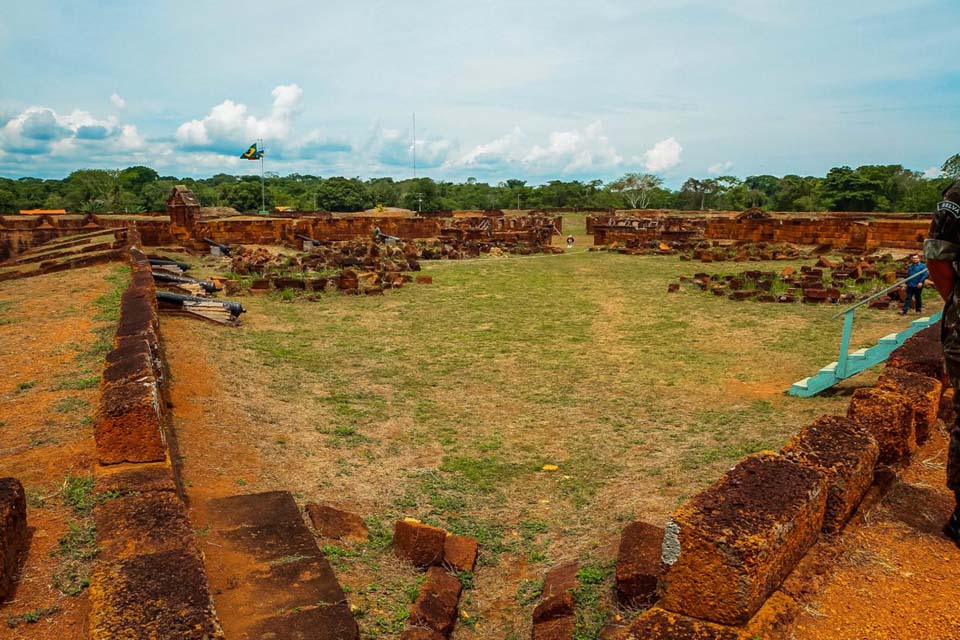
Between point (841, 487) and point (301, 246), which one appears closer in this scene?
point (841, 487)

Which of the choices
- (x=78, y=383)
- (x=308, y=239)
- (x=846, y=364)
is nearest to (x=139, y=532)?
(x=78, y=383)

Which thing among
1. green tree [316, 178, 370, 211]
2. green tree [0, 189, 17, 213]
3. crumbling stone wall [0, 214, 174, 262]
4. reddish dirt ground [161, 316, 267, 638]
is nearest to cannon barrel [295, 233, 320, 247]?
crumbling stone wall [0, 214, 174, 262]

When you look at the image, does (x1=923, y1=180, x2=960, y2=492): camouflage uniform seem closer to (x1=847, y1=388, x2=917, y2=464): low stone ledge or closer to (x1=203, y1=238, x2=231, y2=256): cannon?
(x1=847, y1=388, x2=917, y2=464): low stone ledge

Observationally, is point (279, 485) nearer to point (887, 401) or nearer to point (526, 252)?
point (887, 401)

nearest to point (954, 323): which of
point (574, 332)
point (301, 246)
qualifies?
point (574, 332)

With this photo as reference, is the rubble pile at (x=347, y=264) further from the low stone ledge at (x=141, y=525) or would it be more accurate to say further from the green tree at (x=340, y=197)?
the green tree at (x=340, y=197)

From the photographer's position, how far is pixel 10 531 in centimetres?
316

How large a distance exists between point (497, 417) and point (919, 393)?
13.8ft

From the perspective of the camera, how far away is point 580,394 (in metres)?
8.06

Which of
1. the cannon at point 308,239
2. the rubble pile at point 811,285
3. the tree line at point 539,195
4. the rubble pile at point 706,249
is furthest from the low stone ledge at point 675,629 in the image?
the tree line at point 539,195

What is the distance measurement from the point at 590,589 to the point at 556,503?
1446mm

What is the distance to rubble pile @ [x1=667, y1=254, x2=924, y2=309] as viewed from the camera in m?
13.5

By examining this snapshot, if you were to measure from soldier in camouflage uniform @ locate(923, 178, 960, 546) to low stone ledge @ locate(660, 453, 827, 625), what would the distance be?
2.82 feet

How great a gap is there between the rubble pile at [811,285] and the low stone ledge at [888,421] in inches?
402
